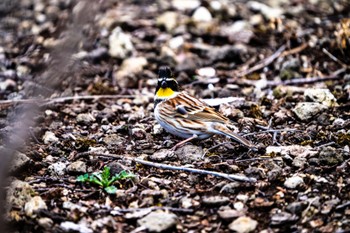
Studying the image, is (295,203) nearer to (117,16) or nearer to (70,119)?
(70,119)

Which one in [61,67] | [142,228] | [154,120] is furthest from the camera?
[154,120]

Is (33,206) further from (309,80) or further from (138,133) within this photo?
(309,80)

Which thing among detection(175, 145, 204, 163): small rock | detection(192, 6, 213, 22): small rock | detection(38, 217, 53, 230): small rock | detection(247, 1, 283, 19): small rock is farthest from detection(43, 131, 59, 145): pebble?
detection(247, 1, 283, 19): small rock

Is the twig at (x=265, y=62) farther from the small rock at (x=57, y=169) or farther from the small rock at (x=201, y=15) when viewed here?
the small rock at (x=57, y=169)

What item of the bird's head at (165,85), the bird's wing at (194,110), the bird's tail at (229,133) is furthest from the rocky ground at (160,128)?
the bird's head at (165,85)

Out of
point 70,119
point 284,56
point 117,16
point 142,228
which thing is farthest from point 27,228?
point 117,16

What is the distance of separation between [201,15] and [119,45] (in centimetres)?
157

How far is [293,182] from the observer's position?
4629mm

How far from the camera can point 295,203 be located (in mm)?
4344

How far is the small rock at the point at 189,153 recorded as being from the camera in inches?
207

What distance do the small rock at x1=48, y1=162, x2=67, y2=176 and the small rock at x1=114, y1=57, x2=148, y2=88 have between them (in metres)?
2.56

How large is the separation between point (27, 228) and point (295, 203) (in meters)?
1.89

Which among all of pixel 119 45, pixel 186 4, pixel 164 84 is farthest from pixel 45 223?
pixel 186 4

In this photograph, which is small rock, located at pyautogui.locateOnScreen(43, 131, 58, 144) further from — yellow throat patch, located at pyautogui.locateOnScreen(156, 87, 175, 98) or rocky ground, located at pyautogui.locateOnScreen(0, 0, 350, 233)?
yellow throat patch, located at pyautogui.locateOnScreen(156, 87, 175, 98)
